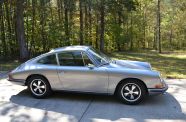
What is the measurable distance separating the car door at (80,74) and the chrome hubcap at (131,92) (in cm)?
44

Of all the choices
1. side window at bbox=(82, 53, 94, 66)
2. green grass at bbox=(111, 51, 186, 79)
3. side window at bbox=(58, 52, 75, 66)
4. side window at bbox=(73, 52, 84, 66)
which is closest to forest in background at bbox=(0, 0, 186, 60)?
green grass at bbox=(111, 51, 186, 79)

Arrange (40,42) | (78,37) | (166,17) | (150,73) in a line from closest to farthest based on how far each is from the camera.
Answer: (150,73)
(40,42)
(78,37)
(166,17)

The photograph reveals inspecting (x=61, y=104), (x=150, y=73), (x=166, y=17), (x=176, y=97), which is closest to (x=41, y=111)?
(x=61, y=104)

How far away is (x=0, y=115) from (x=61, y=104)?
1436 millimetres

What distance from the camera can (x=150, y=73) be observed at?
708 cm

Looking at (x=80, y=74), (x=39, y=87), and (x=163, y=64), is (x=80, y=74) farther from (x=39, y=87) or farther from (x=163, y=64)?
(x=163, y=64)

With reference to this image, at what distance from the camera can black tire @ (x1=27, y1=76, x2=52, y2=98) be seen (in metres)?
7.72

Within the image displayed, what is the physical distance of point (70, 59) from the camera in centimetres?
762

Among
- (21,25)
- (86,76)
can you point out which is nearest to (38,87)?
(86,76)

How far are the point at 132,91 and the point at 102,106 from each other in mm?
762

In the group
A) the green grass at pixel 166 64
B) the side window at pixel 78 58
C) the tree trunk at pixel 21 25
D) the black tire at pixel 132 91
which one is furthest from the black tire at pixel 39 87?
the tree trunk at pixel 21 25

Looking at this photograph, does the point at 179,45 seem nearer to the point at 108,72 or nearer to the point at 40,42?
the point at 40,42

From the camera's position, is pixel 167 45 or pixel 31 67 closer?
pixel 31 67

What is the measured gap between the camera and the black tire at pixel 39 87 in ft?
25.3
